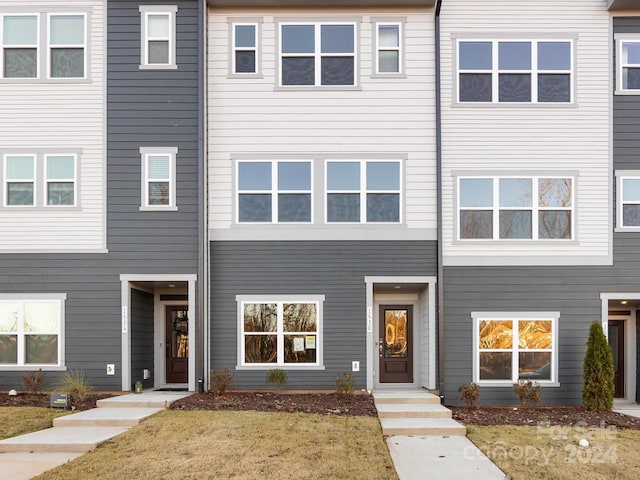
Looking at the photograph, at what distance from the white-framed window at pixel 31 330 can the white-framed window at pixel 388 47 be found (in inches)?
342

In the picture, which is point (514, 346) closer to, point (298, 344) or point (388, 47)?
point (298, 344)

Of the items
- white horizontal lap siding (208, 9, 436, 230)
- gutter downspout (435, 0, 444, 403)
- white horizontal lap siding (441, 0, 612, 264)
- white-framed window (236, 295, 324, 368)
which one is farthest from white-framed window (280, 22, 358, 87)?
white-framed window (236, 295, 324, 368)

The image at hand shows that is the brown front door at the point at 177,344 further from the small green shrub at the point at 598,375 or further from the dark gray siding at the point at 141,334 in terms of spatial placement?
the small green shrub at the point at 598,375

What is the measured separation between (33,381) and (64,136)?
5.27m

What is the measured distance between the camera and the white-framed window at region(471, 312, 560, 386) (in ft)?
38.8

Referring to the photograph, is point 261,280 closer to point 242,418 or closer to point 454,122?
point 242,418

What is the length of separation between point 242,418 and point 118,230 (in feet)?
17.1

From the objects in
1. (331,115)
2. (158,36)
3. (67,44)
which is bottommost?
(331,115)

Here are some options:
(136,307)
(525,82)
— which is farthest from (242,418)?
(525,82)

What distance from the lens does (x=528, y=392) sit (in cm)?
1131

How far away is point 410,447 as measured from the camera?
8227mm

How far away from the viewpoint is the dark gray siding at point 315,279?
39.2 ft

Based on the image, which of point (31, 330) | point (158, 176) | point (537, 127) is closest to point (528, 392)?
point (537, 127)

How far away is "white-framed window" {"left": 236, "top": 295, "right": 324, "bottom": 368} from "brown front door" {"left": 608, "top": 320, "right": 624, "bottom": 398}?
7.04 m
